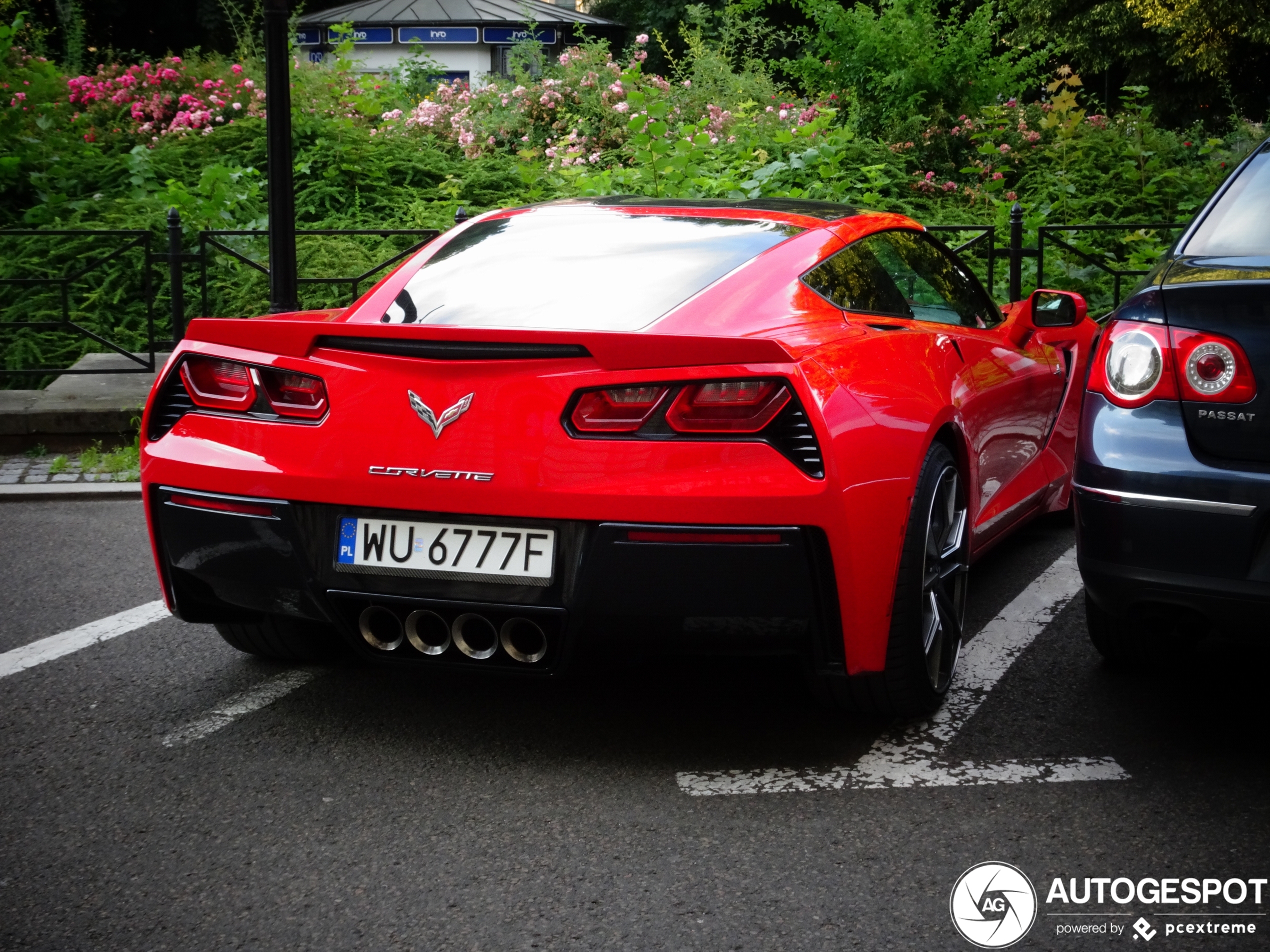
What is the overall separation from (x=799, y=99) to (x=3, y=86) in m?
A: 8.13

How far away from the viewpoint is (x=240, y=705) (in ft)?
11.8

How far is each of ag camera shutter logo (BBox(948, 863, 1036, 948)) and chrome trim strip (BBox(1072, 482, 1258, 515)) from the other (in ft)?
2.89

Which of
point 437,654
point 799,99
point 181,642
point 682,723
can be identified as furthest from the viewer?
point 799,99

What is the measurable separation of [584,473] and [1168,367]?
136 cm

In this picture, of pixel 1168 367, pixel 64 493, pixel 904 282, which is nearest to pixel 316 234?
pixel 64 493

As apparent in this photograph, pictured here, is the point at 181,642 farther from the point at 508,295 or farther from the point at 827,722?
the point at 827,722

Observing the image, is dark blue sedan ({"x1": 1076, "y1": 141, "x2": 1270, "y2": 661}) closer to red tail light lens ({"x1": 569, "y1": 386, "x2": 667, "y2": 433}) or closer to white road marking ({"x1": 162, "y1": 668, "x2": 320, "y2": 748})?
red tail light lens ({"x1": 569, "y1": 386, "x2": 667, "y2": 433})

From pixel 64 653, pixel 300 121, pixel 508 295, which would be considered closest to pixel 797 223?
pixel 508 295

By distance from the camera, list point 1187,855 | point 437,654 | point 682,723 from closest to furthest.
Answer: point 1187,855 < point 437,654 < point 682,723

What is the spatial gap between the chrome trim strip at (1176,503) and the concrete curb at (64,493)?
5.09 metres

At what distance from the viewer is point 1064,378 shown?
521 cm

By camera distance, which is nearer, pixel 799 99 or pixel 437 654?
pixel 437 654

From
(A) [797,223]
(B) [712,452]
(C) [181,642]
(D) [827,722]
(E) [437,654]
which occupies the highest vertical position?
(A) [797,223]

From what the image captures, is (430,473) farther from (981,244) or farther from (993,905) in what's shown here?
(981,244)
